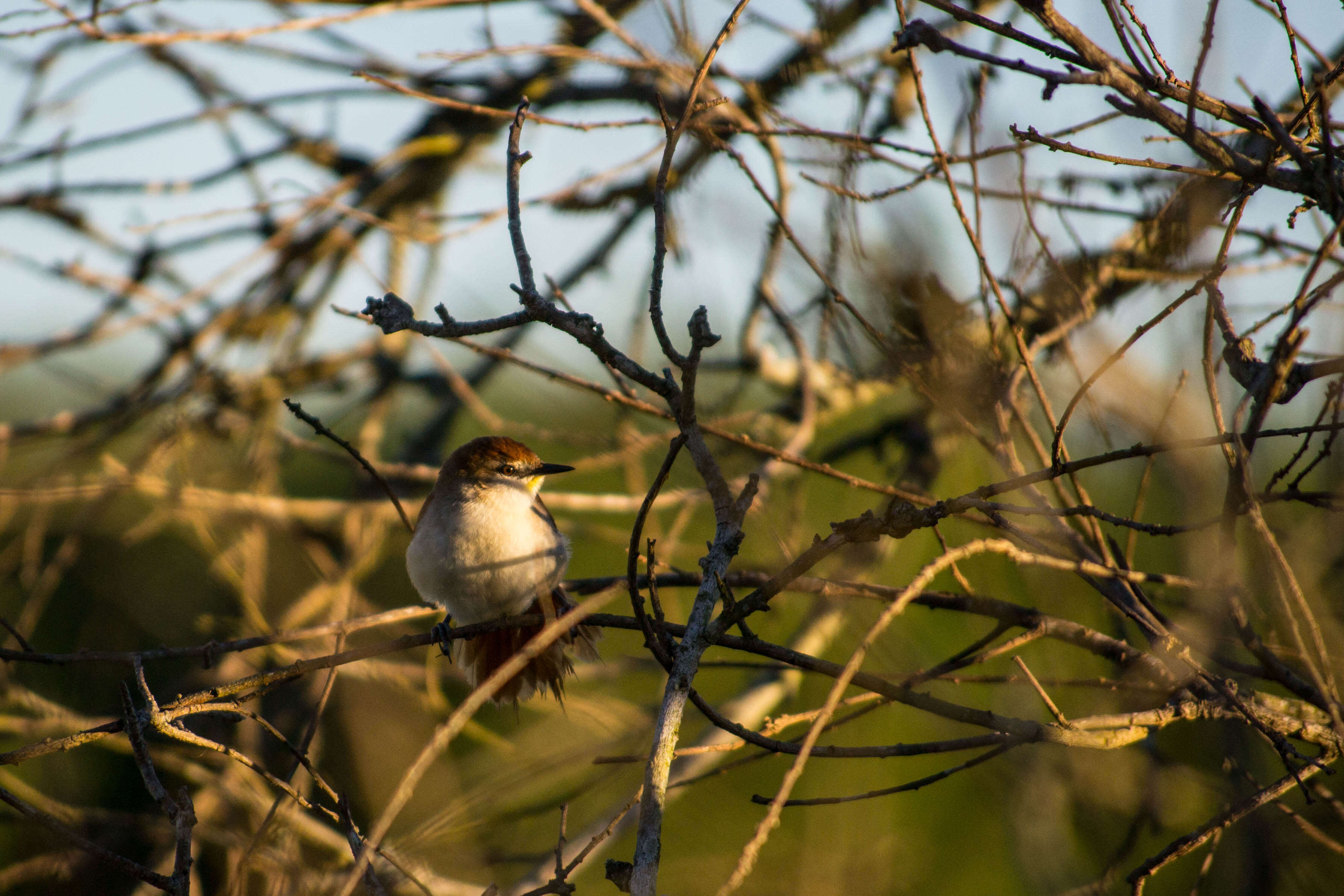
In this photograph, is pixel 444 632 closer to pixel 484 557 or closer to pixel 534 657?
pixel 534 657

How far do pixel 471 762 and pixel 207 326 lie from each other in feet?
8.99

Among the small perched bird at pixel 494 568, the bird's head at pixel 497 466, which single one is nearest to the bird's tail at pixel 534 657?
the small perched bird at pixel 494 568

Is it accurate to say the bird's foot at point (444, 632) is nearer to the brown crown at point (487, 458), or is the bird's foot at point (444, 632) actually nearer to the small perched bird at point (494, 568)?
the small perched bird at point (494, 568)

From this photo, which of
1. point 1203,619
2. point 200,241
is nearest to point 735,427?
point 1203,619

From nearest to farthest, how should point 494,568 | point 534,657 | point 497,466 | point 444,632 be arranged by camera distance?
point 444,632, point 534,657, point 494,568, point 497,466

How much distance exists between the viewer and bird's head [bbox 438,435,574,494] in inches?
164

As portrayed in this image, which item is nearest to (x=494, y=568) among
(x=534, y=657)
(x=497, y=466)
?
(x=534, y=657)

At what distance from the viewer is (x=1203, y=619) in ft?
5.96

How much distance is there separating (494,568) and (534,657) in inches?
16.7

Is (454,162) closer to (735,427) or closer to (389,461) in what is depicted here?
(389,461)

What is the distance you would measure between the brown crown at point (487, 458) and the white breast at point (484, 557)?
0.70ft

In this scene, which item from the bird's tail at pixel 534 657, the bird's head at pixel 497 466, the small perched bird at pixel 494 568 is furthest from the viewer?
the bird's head at pixel 497 466

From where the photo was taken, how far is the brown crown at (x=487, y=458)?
4.21 meters

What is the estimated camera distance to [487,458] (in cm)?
425
